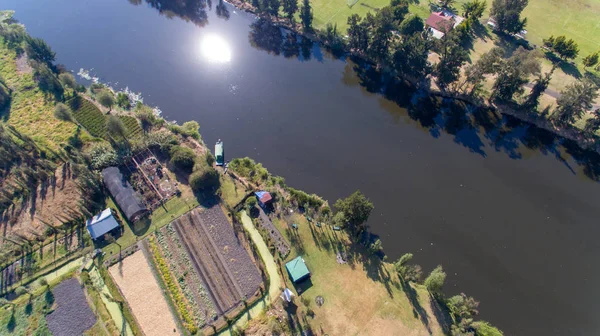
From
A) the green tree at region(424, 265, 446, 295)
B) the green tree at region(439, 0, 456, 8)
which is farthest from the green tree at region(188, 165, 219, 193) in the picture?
the green tree at region(439, 0, 456, 8)

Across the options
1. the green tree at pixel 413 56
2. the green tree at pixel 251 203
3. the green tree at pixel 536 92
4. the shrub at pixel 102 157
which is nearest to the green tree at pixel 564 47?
the green tree at pixel 536 92

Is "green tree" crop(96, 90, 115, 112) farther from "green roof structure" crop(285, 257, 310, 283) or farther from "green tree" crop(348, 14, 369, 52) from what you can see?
"green tree" crop(348, 14, 369, 52)

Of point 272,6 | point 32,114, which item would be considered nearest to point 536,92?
point 272,6

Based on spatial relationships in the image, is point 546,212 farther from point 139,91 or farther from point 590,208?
point 139,91

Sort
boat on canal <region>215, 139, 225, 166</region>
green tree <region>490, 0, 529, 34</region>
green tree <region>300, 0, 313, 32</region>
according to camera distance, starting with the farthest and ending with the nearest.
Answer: green tree <region>300, 0, 313, 32</region> → green tree <region>490, 0, 529, 34</region> → boat on canal <region>215, 139, 225, 166</region>

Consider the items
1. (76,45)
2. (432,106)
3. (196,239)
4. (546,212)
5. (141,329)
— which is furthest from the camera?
(76,45)

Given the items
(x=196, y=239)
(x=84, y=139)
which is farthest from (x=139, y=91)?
(x=196, y=239)

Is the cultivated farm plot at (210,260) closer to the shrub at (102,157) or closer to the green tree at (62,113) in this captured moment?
the shrub at (102,157)
